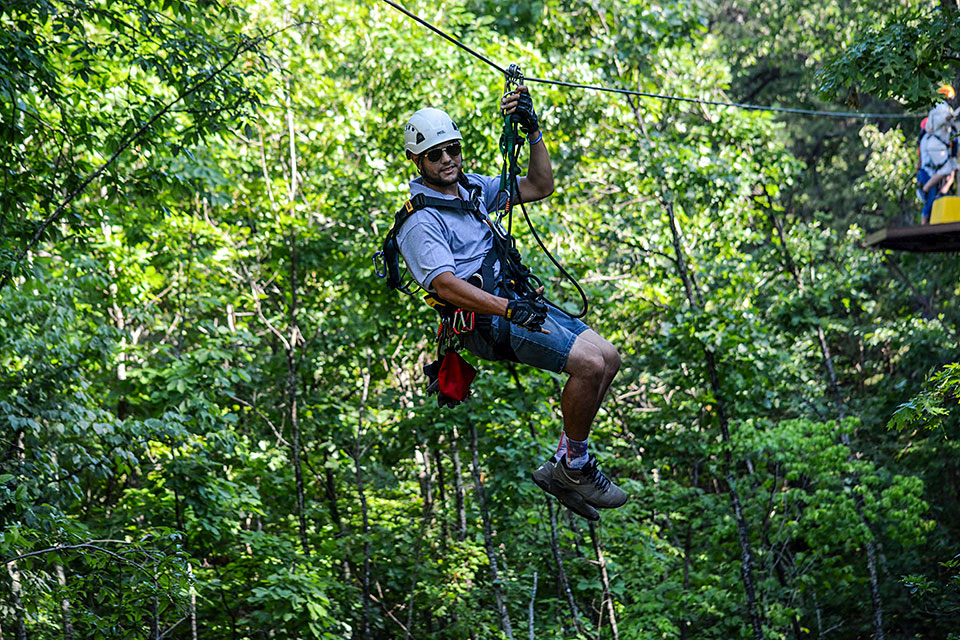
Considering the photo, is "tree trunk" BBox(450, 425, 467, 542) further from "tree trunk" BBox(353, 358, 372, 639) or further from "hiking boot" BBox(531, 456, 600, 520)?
"hiking boot" BBox(531, 456, 600, 520)

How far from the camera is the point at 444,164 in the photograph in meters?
3.58

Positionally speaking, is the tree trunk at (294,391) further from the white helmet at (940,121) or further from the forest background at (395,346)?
the white helmet at (940,121)

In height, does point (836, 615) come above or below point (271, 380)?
below

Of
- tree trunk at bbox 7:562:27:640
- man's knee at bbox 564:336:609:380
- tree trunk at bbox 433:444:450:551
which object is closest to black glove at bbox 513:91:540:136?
man's knee at bbox 564:336:609:380

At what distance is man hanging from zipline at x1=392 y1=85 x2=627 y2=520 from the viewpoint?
3.38 metres

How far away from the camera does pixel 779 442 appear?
8.01 m

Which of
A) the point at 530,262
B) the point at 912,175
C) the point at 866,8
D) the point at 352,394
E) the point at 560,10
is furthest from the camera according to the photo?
the point at 866,8

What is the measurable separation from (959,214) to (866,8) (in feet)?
27.1

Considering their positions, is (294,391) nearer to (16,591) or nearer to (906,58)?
(16,591)

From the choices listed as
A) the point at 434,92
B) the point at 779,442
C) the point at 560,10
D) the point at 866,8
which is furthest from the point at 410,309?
the point at 866,8

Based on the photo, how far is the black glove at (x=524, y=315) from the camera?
3.30 metres

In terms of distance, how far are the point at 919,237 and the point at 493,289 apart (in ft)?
15.5

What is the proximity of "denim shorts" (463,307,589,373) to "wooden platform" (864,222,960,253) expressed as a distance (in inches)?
163

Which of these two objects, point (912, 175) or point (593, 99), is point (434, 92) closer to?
point (593, 99)
